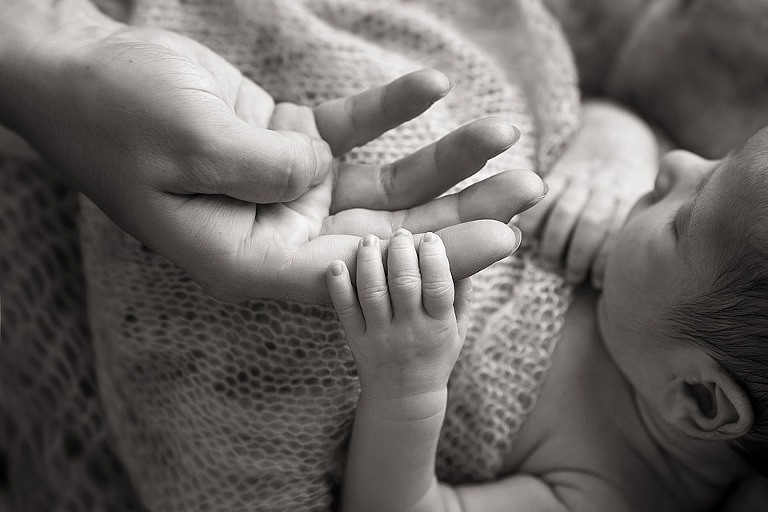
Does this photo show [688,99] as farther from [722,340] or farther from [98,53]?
[98,53]

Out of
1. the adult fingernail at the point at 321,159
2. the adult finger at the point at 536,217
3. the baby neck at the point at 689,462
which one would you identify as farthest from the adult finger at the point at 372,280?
the baby neck at the point at 689,462

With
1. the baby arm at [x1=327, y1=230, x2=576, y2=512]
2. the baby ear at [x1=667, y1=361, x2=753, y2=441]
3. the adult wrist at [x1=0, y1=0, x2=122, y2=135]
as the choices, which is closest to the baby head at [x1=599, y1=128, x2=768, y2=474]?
the baby ear at [x1=667, y1=361, x2=753, y2=441]

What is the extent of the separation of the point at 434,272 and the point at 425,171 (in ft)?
0.49

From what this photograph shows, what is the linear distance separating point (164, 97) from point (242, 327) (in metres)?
0.28

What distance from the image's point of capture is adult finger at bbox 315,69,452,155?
2.59 ft

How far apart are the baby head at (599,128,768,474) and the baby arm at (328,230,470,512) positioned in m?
0.22

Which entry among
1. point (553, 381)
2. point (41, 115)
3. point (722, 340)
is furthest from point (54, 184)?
point (722, 340)

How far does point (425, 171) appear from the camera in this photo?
825 millimetres

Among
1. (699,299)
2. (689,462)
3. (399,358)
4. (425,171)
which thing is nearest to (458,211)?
(425,171)

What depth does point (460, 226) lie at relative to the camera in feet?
2.47

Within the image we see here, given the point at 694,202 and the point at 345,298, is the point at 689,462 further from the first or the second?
the point at 345,298

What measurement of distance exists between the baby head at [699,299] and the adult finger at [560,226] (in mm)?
68

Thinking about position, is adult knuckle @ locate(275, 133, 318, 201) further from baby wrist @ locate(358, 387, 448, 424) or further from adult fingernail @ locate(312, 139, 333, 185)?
baby wrist @ locate(358, 387, 448, 424)

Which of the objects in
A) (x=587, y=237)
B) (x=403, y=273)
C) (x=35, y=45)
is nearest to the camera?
(x=403, y=273)
